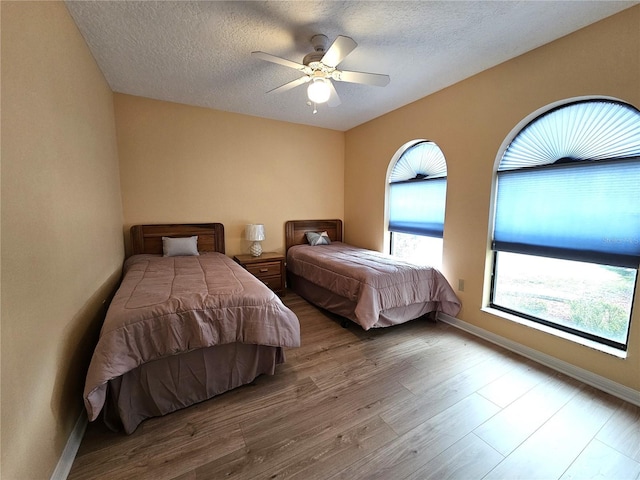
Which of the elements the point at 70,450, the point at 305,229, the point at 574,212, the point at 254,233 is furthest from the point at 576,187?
the point at 70,450

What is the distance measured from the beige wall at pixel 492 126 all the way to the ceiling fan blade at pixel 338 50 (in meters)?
1.59

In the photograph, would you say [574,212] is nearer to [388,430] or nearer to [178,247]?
[388,430]

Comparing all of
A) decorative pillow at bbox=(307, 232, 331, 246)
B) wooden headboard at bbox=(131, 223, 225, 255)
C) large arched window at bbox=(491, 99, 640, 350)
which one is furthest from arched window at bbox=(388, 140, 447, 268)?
wooden headboard at bbox=(131, 223, 225, 255)

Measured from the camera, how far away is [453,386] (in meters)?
1.97

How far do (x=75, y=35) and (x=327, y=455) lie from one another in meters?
3.23

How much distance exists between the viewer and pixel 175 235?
3.44 meters

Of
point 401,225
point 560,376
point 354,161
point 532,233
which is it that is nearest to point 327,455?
point 560,376

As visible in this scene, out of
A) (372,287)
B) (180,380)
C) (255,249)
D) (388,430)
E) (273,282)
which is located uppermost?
(255,249)

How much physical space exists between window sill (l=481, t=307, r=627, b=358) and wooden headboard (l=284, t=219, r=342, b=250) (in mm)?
2566

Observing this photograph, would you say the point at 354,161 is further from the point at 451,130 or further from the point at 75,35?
the point at 75,35

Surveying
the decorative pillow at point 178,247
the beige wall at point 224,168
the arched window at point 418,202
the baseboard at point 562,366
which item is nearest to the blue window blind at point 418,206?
the arched window at point 418,202

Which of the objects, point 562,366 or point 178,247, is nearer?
point 562,366

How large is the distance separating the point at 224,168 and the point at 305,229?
1.54m

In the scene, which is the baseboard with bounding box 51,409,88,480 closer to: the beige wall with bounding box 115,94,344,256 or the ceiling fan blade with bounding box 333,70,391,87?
the beige wall with bounding box 115,94,344,256
